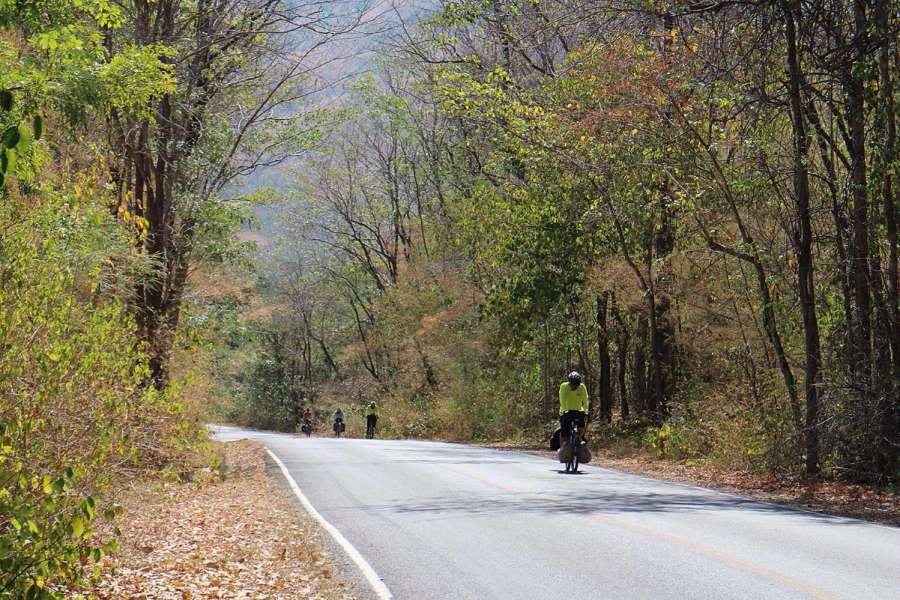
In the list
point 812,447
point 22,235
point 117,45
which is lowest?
point 812,447

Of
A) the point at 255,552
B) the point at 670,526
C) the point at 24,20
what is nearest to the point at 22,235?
the point at 24,20

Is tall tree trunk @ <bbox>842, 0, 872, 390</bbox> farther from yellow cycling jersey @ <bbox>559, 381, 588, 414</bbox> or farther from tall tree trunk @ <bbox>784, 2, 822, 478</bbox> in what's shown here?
yellow cycling jersey @ <bbox>559, 381, 588, 414</bbox>

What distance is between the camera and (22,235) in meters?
10.1

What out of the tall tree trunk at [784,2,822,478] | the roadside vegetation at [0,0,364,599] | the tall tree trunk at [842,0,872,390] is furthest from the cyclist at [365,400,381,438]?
the tall tree trunk at [842,0,872,390]

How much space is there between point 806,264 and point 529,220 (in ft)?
41.5

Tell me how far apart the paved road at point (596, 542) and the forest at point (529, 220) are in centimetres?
291

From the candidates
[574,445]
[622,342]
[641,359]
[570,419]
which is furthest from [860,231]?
[622,342]

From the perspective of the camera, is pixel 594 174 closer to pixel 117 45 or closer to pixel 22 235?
pixel 117 45

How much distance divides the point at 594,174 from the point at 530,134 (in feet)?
6.37

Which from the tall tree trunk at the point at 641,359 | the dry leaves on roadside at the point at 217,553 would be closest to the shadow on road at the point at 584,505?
the dry leaves on roadside at the point at 217,553

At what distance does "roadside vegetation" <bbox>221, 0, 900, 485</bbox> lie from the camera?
56.2 feet

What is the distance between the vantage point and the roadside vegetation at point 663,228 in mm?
17141

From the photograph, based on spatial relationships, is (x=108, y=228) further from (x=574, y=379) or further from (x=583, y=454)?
(x=583, y=454)

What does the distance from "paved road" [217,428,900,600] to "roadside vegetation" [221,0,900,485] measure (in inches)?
170
